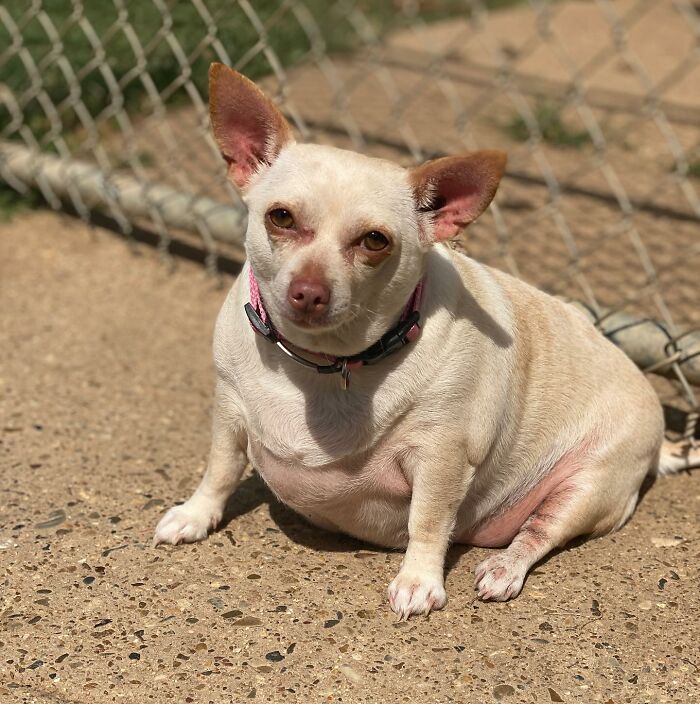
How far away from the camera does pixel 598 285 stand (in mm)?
3770

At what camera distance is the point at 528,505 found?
8.19 ft

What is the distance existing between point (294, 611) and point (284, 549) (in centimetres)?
26

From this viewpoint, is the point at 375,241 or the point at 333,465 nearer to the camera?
the point at 375,241

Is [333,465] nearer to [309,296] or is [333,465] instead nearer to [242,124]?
[309,296]

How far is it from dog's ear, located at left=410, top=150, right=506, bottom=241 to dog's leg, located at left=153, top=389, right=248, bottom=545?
65 centimetres

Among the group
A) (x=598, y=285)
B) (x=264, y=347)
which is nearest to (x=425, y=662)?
(x=264, y=347)

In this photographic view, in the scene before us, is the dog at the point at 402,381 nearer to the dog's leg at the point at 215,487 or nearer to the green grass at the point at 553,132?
the dog's leg at the point at 215,487

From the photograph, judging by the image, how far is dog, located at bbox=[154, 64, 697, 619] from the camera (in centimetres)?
200

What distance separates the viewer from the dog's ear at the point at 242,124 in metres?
2.07

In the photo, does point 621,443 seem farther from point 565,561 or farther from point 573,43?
point 573,43

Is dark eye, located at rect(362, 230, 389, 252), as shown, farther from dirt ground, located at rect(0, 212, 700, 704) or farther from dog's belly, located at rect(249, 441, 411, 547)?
dirt ground, located at rect(0, 212, 700, 704)

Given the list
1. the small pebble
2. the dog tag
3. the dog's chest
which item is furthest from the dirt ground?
the dog tag

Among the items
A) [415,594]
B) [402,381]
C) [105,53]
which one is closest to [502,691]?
[415,594]

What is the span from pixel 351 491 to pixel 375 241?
58 cm
